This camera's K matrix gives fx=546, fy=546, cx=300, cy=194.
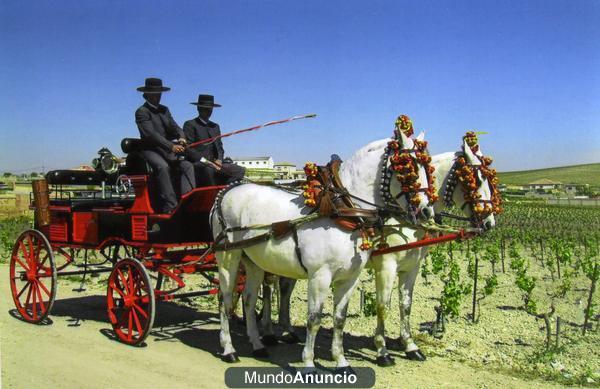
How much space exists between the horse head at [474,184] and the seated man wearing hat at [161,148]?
3.69 metres

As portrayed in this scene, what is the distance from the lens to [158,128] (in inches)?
320

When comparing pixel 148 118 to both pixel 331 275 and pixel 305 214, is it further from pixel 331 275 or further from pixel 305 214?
pixel 331 275

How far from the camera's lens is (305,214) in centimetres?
641

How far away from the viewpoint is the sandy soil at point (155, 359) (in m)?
6.21

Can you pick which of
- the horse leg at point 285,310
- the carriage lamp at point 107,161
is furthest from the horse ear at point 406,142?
the carriage lamp at point 107,161

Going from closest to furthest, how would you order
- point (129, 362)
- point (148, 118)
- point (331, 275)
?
1. point (331, 275)
2. point (129, 362)
3. point (148, 118)

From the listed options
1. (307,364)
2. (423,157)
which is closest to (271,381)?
(307,364)

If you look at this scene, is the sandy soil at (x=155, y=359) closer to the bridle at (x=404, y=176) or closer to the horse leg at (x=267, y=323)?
the horse leg at (x=267, y=323)

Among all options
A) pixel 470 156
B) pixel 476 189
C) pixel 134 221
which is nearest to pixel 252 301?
pixel 134 221

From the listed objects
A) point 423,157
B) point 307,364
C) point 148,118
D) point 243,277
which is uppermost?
point 148,118

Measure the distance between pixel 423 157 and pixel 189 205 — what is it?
3396 millimetres

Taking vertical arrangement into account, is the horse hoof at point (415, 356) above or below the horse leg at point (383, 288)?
below

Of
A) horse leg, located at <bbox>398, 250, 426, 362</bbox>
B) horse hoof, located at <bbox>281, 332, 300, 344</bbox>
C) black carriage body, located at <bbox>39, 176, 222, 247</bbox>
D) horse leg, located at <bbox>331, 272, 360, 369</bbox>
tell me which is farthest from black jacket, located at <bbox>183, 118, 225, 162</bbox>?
horse leg, located at <bbox>398, 250, 426, 362</bbox>

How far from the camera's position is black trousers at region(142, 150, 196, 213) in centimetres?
765
